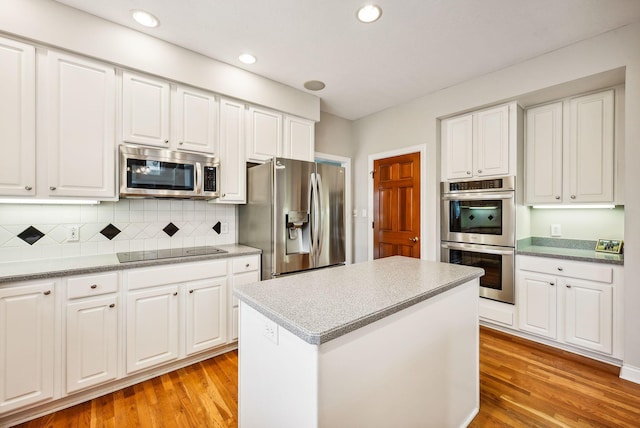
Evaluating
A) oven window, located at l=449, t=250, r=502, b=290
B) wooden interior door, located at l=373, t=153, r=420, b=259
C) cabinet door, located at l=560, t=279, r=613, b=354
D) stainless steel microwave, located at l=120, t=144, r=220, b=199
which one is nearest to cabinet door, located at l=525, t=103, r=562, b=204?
oven window, located at l=449, t=250, r=502, b=290

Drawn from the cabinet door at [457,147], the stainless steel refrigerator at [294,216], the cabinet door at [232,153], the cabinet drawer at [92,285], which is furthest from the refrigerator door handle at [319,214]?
the cabinet drawer at [92,285]

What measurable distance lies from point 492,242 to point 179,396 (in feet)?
10.3

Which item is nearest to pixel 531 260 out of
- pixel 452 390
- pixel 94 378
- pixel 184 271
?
pixel 452 390

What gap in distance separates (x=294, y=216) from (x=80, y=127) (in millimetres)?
1748

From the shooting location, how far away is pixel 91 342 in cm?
188

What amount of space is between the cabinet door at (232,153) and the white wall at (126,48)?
0.15 meters

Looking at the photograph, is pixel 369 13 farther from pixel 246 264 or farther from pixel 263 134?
pixel 246 264

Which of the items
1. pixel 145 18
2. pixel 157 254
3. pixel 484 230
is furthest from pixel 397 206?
pixel 145 18

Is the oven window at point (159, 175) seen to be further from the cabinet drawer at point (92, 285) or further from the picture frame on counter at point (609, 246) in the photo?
the picture frame on counter at point (609, 246)

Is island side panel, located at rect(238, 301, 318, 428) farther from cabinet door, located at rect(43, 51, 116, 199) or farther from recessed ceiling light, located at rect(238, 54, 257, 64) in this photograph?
recessed ceiling light, located at rect(238, 54, 257, 64)

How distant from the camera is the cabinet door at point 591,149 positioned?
2.50 m

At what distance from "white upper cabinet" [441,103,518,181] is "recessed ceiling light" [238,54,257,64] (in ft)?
7.43

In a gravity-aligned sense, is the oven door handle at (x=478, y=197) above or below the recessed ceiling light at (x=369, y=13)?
below

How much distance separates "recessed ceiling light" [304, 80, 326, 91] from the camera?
3.05 m
